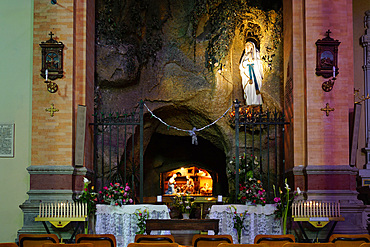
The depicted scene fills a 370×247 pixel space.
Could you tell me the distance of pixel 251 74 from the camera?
14.0 meters

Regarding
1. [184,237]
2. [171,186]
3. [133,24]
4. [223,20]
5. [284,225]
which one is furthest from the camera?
[171,186]

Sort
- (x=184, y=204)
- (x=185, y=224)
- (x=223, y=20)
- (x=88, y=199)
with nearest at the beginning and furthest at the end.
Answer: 1. (x=185, y=224)
2. (x=88, y=199)
3. (x=184, y=204)
4. (x=223, y=20)

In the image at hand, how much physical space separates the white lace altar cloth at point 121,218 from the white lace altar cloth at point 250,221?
1181 mm

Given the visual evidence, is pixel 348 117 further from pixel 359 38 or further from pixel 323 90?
pixel 359 38

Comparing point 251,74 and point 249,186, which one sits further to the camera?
point 251,74

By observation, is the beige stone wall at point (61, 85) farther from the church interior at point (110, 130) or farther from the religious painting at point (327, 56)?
the religious painting at point (327, 56)

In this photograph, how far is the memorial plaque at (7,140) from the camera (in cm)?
1080

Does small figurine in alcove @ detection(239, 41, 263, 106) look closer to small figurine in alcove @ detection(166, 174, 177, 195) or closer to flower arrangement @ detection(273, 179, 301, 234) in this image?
small figurine in alcove @ detection(166, 174, 177, 195)

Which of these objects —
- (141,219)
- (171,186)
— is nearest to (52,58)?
(141,219)

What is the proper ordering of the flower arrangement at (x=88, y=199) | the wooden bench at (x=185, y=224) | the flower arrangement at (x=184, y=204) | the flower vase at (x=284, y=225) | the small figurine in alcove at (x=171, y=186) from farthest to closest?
the small figurine in alcove at (x=171, y=186) → the flower arrangement at (x=184, y=204) → the flower vase at (x=284, y=225) → the flower arrangement at (x=88, y=199) → the wooden bench at (x=185, y=224)

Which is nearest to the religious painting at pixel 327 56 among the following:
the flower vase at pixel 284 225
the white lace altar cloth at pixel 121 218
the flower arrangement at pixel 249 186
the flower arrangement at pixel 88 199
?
the flower arrangement at pixel 249 186

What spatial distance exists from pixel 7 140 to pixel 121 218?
119 inches

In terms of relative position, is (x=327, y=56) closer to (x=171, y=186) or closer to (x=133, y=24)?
(x=133, y=24)

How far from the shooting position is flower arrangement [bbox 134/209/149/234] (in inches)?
404
